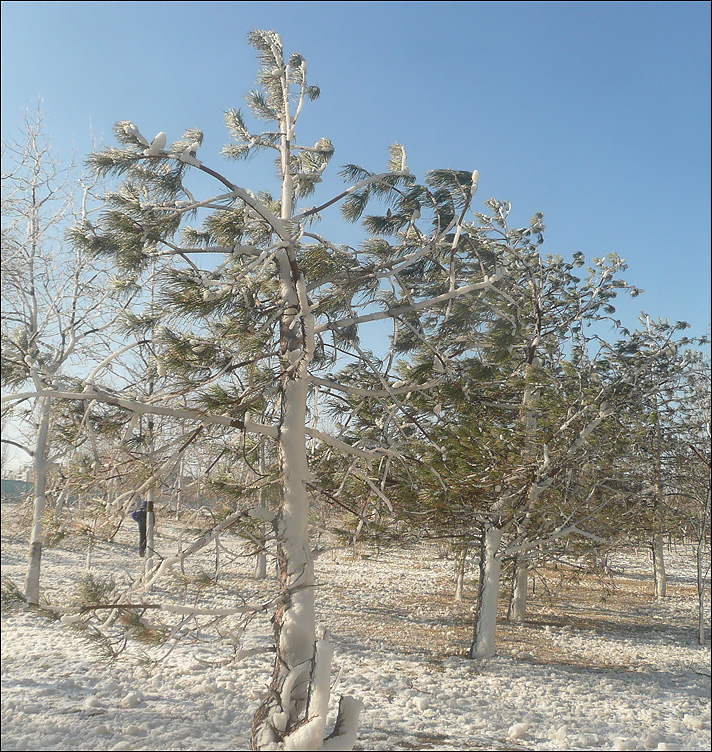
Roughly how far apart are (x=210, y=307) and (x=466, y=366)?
233 cm

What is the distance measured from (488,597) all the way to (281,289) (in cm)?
400

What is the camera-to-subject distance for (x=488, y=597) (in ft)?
19.0

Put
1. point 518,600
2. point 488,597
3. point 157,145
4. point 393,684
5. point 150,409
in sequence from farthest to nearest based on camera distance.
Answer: point 518,600
point 488,597
point 393,684
point 150,409
point 157,145

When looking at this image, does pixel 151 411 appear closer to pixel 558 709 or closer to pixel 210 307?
pixel 210 307

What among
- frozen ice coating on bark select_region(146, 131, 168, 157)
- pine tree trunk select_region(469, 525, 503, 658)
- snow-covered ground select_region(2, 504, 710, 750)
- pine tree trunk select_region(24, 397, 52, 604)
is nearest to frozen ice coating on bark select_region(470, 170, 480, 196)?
frozen ice coating on bark select_region(146, 131, 168, 157)

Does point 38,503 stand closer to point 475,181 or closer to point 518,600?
point 475,181

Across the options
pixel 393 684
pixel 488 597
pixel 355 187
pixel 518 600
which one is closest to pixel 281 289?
pixel 355 187

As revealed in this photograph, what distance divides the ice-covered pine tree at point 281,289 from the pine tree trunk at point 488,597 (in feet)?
8.05

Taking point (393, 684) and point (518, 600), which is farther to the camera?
point (518, 600)

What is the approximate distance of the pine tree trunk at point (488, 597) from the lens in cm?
572

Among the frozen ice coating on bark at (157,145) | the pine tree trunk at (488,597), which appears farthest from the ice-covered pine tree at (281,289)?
the pine tree trunk at (488,597)

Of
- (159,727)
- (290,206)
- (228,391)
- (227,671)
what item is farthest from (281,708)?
(290,206)

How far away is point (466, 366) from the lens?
15.6ft

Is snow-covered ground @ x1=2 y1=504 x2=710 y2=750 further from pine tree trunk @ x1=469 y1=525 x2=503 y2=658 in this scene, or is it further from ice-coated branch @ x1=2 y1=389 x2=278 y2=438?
ice-coated branch @ x1=2 y1=389 x2=278 y2=438
